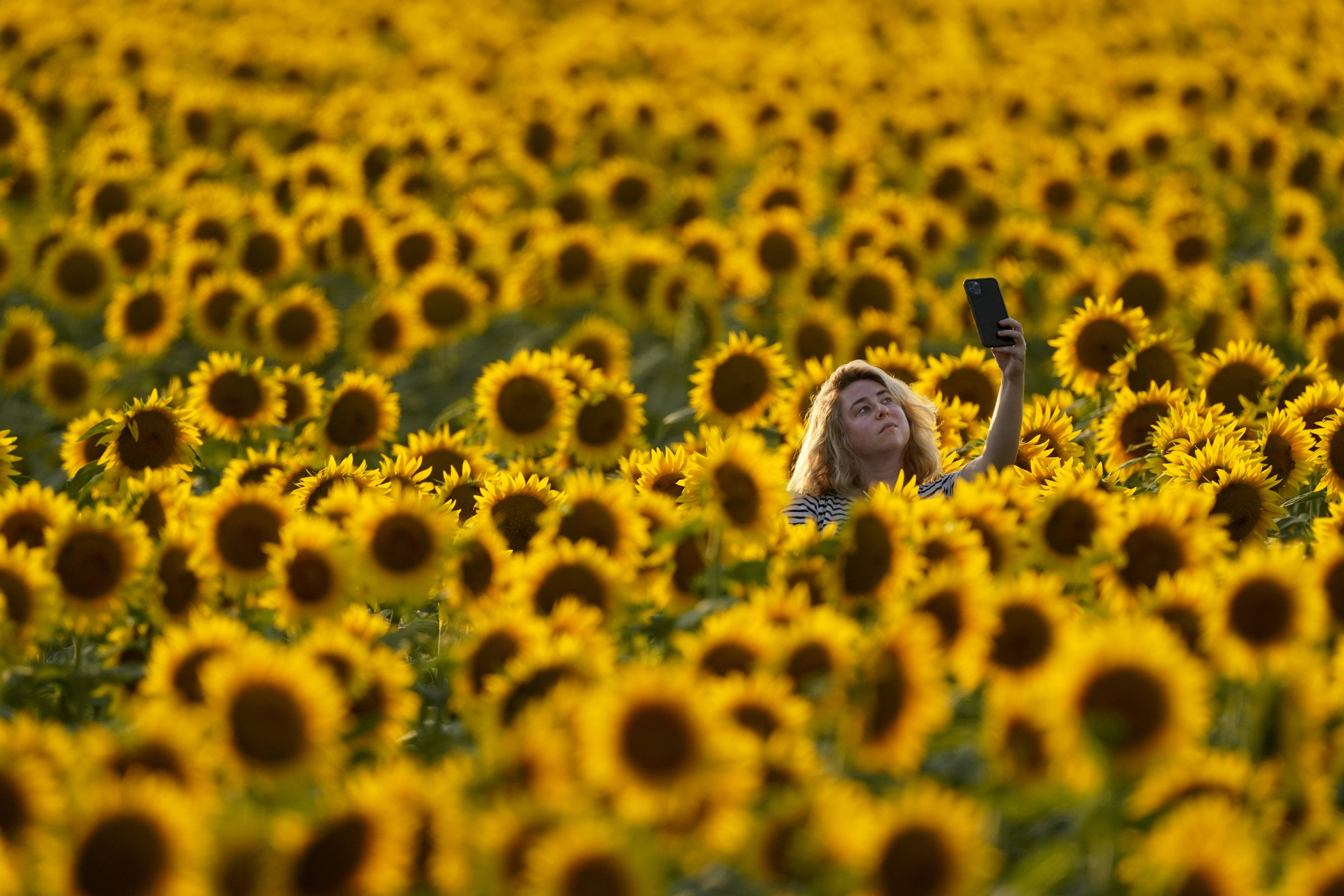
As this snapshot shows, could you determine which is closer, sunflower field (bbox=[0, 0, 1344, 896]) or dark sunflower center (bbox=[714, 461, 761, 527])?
sunflower field (bbox=[0, 0, 1344, 896])

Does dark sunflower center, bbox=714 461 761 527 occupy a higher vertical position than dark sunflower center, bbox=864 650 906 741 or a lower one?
higher

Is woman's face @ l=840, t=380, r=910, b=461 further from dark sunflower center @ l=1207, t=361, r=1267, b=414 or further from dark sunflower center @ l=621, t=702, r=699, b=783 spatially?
dark sunflower center @ l=621, t=702, r=699, b=783

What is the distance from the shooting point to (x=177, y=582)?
478cm

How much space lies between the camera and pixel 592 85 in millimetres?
13859

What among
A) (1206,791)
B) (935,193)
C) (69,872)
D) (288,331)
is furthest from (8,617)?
(935,193)

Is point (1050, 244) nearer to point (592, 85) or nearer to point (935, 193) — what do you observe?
point (935, 193)

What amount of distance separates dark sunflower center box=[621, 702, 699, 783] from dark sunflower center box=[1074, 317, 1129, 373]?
4.67 m

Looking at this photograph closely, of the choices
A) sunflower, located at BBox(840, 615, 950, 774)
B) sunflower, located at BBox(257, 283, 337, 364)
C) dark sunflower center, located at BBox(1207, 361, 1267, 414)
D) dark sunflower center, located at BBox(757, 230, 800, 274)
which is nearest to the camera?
sunflower, located at BBox(840, 615, 950, 774)

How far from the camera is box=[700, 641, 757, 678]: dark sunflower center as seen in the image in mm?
3762

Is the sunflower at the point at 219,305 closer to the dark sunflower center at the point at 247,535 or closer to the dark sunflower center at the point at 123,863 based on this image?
the dark sunflower center at the point at 247,535

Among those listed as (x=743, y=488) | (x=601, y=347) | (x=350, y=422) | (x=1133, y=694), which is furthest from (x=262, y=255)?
(x=1133, y=694)

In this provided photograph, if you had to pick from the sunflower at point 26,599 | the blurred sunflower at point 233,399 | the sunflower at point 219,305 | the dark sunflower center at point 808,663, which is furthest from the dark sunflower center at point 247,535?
the sunflower at point 219,305

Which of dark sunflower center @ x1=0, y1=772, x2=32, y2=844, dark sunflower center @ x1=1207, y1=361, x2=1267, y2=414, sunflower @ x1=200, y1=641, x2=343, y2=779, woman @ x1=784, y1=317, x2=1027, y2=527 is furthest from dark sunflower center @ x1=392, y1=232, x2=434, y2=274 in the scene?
dark sunflower center @ x1=0, y1=772, x2=32, y2=844

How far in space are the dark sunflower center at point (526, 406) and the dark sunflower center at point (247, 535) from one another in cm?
201
